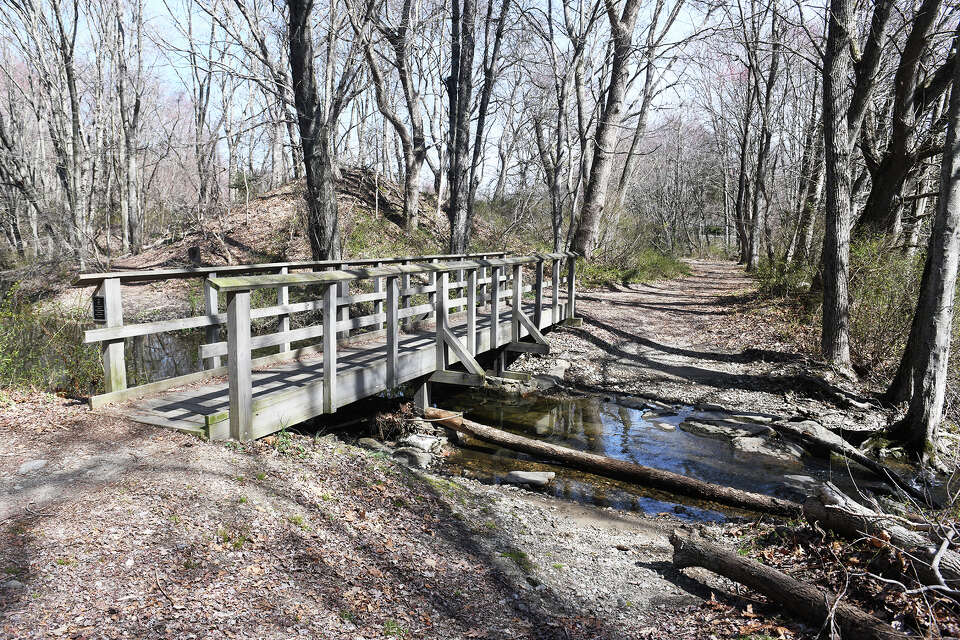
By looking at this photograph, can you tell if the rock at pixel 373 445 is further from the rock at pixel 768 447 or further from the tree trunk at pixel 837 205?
the tree trunk at pixel 837 205

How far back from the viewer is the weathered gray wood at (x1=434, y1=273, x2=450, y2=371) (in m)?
8.09

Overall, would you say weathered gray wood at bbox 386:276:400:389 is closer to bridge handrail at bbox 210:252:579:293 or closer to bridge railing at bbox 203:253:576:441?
bridge railing at bbox 203:253:576:441

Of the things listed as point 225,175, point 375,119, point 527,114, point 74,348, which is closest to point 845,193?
point 74,348

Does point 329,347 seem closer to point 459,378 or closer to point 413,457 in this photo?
point 413,457

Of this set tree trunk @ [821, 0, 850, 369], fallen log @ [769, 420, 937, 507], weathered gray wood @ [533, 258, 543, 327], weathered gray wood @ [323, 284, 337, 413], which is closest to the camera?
weathered gray wood @ [323, 284, 337, 413]

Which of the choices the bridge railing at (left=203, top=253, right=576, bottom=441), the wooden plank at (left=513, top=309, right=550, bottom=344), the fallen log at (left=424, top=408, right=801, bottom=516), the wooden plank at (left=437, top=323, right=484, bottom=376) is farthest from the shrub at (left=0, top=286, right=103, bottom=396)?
the wooden plank at (left=513, top=309, right=550, bottom=344)

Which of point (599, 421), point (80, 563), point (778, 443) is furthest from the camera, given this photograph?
point (599, 421)

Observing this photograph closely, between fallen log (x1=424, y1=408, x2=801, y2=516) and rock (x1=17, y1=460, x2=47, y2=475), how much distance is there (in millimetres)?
4494

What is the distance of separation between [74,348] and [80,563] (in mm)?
6176

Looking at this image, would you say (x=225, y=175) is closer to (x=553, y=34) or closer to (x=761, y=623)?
(x=553, y=34)

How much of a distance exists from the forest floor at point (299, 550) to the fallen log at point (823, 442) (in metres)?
2.60

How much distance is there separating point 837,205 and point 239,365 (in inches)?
383

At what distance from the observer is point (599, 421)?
881 cm

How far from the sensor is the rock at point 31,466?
4.12 m
